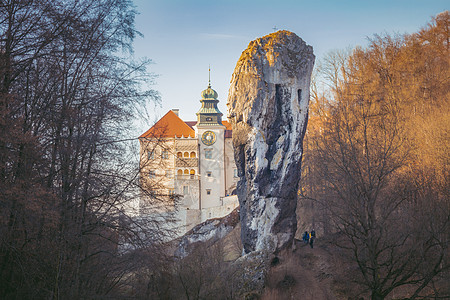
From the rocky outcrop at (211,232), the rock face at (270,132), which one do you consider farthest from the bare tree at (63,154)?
the rocky outcrop at (211,232)

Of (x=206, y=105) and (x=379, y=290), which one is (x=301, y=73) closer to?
(x=379, y=290)

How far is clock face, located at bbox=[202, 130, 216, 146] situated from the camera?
58.8 metres

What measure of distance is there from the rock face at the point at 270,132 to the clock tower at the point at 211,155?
35.6 metres

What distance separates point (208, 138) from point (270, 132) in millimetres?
37757

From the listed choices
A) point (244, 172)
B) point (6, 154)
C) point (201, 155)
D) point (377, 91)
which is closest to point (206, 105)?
point (201, 155)

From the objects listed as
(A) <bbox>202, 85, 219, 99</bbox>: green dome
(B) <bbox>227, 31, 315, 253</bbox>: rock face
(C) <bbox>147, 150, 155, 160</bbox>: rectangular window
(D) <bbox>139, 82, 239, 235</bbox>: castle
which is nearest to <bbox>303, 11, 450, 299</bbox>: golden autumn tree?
(B) <bbox>227, 31, 315, 253</bbox>: rock face

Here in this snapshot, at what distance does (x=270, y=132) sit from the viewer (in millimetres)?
21328

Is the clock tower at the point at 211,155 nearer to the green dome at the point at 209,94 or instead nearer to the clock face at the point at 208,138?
the clock face at the point at 208,138

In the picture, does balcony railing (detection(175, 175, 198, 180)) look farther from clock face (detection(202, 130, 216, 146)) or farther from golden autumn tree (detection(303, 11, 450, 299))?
golden autumn tree (detection(303, 11, 450, 299))

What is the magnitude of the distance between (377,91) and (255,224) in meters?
13.3

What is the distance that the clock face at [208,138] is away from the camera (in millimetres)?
58781

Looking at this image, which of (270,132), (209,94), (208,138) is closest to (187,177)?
(208,138)

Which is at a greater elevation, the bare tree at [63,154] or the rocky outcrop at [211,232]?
the bare tree at [63,154]

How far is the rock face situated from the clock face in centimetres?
3693
